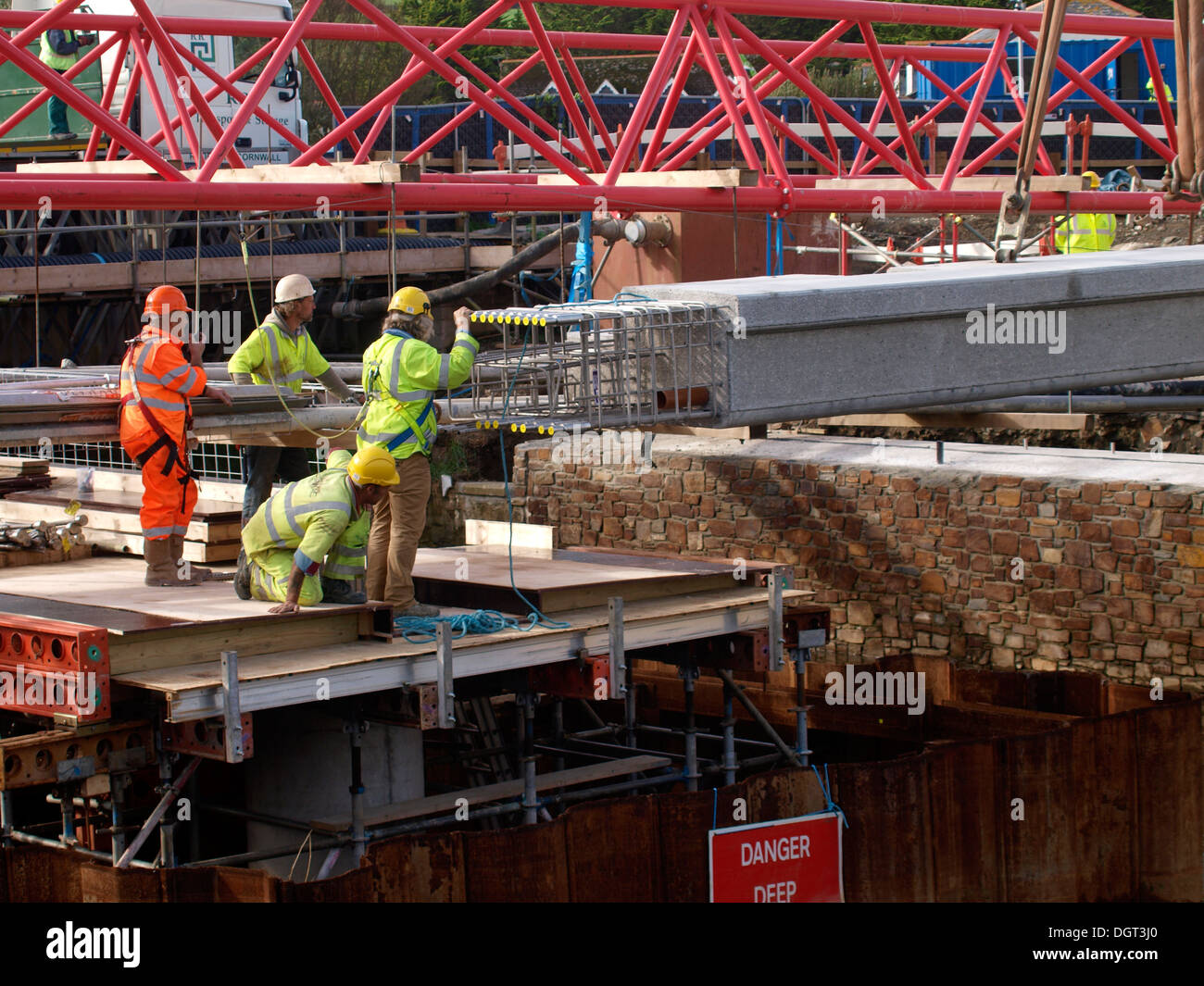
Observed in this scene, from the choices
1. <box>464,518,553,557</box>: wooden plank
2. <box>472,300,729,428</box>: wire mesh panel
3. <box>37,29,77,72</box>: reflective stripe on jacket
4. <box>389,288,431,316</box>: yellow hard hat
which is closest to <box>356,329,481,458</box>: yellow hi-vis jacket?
<box>389,288,431,316</box>: yellow hard hat

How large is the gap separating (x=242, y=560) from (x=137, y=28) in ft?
21.5

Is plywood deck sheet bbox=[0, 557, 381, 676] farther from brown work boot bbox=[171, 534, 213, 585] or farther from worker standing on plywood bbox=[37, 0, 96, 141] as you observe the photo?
worker standing on plywood bbox=[37, 0, 96, 141]

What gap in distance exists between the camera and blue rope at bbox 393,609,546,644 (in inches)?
421

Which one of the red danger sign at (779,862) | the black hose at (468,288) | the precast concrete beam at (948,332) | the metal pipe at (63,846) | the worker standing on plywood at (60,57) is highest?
the worker standing on plywood at (60,57)

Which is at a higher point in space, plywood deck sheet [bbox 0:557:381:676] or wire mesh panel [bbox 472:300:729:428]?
wire mesh panel [bbox 472:300:729:428]

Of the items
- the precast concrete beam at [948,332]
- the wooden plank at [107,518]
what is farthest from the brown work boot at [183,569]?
the precast concrete beam at [948,332]

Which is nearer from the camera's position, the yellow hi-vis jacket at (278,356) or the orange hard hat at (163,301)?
the orange hard hat at (163,301)

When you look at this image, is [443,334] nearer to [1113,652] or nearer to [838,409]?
[1113,652]

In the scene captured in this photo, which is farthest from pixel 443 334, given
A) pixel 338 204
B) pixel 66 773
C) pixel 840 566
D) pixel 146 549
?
pixel 66 773

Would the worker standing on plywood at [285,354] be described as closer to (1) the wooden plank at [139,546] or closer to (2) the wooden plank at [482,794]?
(1) the wooden plank at [139,546]

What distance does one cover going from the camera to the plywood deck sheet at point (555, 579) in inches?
459

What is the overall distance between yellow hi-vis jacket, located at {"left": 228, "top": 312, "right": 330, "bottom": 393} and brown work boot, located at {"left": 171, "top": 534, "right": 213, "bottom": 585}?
139 cm

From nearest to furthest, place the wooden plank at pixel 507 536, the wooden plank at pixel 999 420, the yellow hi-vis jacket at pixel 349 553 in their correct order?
the yellow hi-vis jacket at pixel 349 553
the wooden plank at pixel 507 536
the wooden plank at pixel 999 420
